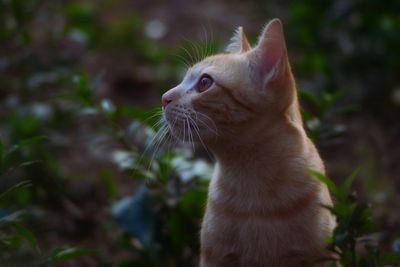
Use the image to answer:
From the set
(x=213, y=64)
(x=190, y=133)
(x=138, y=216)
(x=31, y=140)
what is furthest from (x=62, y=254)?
(x=213, y=64)

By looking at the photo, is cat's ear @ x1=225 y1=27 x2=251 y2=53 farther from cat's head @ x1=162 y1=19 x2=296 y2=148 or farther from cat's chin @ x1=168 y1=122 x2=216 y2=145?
cat's chin @ x1=168 y1=122 x2=216 y2=145

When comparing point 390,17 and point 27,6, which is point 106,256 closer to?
point 27,6

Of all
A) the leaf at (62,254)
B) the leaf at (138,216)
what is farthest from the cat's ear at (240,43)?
the leaf at (62,254)

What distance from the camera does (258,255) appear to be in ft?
10.1

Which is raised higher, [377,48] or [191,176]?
[377,48]

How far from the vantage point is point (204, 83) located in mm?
3160

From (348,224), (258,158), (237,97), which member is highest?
(237,97)

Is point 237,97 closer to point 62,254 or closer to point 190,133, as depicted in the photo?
point 190,133

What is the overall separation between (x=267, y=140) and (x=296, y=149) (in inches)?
4.9

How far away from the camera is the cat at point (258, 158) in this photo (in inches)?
119

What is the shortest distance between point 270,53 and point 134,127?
1154mm

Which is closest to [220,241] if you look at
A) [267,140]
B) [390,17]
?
[267,140]

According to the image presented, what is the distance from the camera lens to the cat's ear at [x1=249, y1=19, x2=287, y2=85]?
3.03 metres

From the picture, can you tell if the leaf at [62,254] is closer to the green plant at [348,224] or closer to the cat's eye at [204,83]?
the cat's eye at [204,83]
